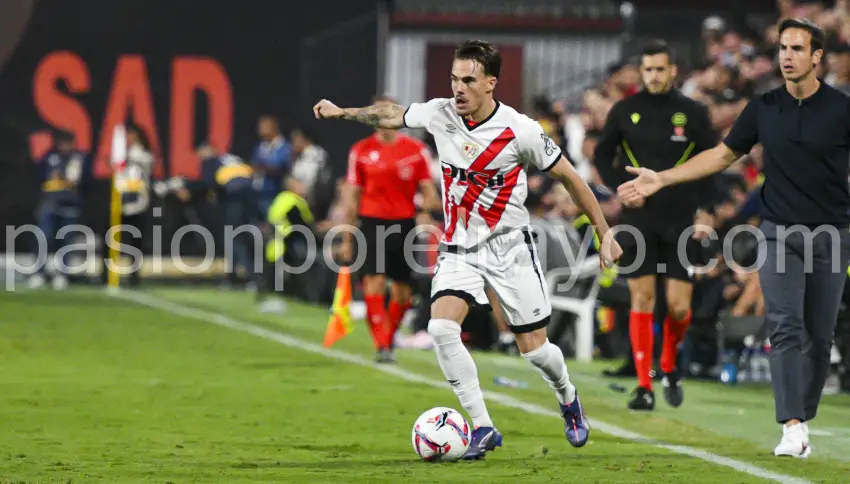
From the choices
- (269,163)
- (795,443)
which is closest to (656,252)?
(795,443)

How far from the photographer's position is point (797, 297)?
27.9ft

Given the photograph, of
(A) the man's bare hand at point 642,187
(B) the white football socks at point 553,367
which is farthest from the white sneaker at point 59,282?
(A) the man's bare hand at point 642,187

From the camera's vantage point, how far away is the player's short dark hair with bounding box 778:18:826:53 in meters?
8.32

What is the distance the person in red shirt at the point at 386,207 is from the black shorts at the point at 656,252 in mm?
3259

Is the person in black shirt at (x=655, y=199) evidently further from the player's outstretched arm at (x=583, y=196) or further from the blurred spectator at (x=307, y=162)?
the blurred spectator at (x=307, y=162)

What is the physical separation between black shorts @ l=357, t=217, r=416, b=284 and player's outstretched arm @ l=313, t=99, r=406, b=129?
5225 mm

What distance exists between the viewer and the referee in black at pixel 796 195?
841 centimetres

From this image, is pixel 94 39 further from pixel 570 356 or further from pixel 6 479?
pixel 6 479

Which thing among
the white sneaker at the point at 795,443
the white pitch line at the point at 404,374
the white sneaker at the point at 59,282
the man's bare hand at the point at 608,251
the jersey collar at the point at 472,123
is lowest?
the white sneaker at the point at 59,282

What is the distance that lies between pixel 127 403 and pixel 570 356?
575 centimetres

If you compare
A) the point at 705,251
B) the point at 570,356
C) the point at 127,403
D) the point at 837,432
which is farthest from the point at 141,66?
the point at 837,432

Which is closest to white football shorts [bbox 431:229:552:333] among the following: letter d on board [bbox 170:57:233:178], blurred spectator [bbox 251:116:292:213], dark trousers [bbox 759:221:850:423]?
dark trousers [bbox 759:221:850:423]

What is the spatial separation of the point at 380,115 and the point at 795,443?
2.65m

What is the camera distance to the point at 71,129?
25.8 metres
